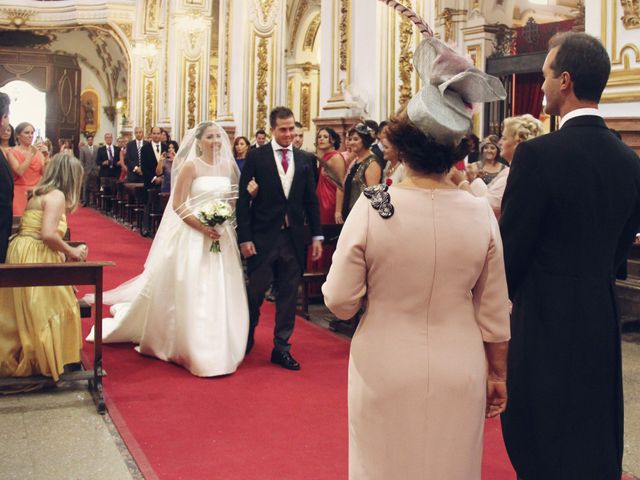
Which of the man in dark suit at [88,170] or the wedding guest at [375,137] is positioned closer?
the wedding guest at [375,137]

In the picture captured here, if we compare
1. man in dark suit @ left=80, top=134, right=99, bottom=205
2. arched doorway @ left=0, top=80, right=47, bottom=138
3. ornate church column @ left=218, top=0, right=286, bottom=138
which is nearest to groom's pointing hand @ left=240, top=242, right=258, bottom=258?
ornate church column @ left=218, top=0, right=286, bottom=138

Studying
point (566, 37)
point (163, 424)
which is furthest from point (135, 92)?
point (566, 37)

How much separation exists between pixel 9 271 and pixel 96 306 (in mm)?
555

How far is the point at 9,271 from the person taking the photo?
4633 millimetres

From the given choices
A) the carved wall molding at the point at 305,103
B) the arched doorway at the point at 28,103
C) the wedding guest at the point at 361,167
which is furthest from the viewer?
the arched doorway at the point at 28,103

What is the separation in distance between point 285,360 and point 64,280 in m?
1.57

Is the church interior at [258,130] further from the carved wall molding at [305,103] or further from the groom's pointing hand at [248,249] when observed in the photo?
the groom's pointing hand at [248,249]

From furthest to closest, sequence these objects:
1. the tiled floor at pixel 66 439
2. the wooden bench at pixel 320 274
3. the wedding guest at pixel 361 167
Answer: the wooden bench at pixel 320 274 → the wedding guest at pixel 361 167 → the tiled floor at pixel 66 439

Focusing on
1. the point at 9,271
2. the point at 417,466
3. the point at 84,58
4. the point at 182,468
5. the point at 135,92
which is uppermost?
the point at 84,58

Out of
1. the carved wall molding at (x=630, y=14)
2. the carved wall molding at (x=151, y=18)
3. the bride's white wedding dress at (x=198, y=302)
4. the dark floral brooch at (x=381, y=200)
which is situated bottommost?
the bride's white wedding dress at (x=198, y=302)

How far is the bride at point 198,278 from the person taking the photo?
550 centimetres

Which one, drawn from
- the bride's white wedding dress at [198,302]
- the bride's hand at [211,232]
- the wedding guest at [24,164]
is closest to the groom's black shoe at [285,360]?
the bride's white wedding dress at [198,302]

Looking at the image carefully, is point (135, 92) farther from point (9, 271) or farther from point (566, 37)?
point (566, 37)

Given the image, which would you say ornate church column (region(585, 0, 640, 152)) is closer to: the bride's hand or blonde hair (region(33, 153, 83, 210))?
the bride's hand
